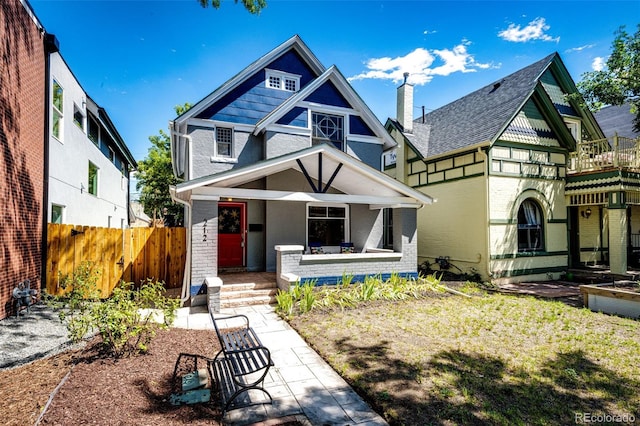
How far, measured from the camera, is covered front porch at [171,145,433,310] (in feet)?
26.5

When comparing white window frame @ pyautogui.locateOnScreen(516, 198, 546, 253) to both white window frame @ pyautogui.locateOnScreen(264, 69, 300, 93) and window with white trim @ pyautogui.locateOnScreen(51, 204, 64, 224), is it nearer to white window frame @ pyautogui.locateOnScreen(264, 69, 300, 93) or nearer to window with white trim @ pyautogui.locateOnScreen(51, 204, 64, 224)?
white window frame @ pyautogui.locateOnScreen(264, 69, 300, 93)

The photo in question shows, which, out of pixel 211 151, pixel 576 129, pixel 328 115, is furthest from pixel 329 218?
pixel 576 129

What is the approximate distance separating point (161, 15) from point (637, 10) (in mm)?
16871

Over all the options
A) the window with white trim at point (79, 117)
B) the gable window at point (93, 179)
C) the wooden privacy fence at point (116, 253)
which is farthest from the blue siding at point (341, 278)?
the gable window at point (93, 179)

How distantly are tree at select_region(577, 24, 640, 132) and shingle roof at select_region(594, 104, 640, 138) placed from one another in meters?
10.4

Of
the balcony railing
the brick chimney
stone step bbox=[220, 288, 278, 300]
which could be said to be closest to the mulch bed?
stone step bbox=[220, 288, 278, 300]

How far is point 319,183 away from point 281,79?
5.72 meters

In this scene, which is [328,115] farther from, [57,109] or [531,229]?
[531,229]

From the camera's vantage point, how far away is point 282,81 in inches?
489

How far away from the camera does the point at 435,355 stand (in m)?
5.15

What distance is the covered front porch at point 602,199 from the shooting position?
11.9 metres

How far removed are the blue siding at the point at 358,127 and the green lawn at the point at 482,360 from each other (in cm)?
726

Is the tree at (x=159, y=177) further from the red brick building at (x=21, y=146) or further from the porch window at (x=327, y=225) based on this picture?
the red brick building at (x=21, y=146)

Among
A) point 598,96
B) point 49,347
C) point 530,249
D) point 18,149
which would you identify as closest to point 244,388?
point 49,347
